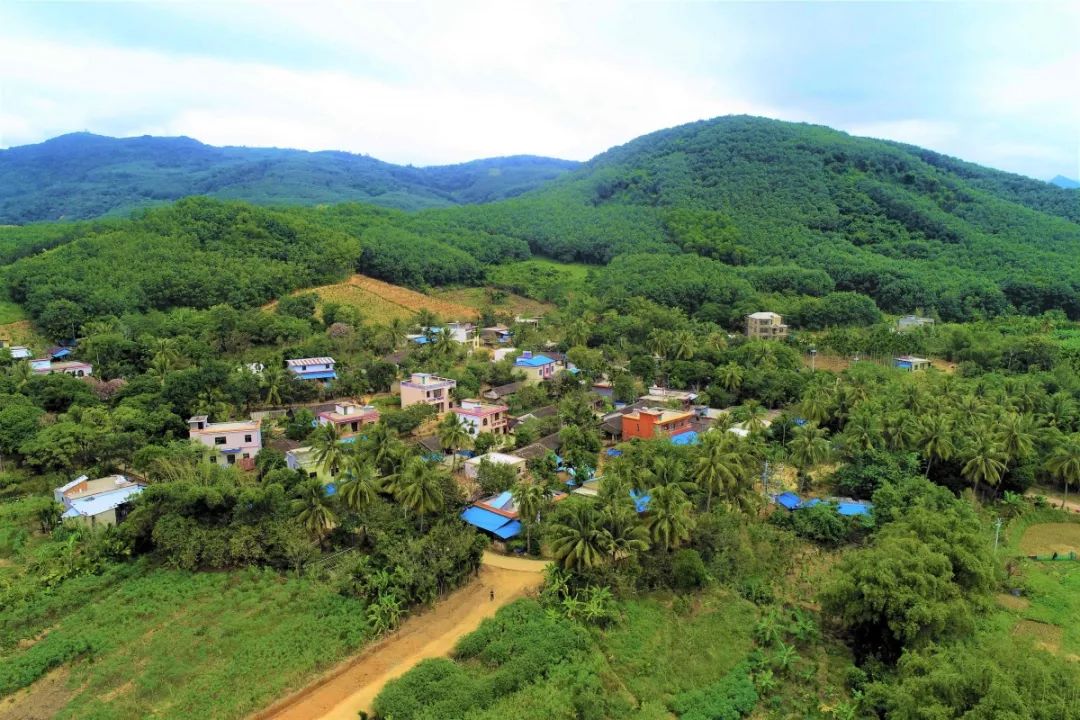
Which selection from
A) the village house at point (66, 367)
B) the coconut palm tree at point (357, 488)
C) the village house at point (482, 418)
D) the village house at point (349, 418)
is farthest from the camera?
the village house at point (66, 367)

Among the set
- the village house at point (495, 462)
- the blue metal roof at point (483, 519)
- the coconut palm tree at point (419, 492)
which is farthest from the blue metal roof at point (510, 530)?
the village house at point (495, 462)

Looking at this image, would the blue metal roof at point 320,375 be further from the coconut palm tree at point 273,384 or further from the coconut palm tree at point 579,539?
the coconut palm tree at point 579,539

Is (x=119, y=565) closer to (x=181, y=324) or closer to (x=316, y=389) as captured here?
(x=316, y=389)

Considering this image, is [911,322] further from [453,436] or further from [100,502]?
[100,502]

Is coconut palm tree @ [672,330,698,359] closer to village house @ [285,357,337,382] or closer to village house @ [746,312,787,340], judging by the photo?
village house @ [746,312,787,340]

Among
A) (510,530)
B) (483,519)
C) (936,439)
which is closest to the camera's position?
(510,530)

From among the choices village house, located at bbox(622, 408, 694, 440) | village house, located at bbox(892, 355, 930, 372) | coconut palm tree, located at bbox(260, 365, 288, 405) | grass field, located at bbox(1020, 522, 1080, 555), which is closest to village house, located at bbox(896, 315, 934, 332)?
village house, located at bbox(892, 355, 930, 372)

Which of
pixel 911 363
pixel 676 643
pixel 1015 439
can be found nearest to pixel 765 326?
pixel 911 363
